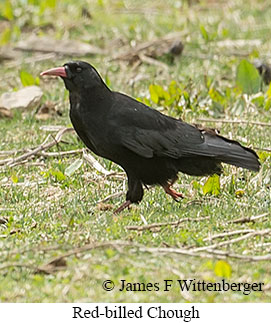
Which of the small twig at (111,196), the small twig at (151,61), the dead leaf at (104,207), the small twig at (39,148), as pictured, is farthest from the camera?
the small twig at (151,61)

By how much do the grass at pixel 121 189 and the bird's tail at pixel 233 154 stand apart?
0.27 m

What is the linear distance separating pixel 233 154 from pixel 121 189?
1.02 meters

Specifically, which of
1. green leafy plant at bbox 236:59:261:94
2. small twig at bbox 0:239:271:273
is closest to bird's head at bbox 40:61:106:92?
small twig at bbox 0:239:271:273

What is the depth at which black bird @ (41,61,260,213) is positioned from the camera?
6.01 meters

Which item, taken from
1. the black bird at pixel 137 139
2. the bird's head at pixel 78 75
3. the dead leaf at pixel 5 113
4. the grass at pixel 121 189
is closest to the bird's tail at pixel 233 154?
the black bird at pixel 137 139

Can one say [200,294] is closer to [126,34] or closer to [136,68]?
[136,68]

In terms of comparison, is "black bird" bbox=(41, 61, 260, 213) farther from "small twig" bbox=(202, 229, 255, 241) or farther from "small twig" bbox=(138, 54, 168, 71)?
"small twig" bbox=(138, 54, 168, 71)

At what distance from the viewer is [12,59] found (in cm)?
1077

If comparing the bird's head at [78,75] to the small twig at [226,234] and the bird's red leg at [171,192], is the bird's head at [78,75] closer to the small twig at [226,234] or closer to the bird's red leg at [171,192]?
the bird's red leg at [171,192]

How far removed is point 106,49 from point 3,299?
21.7 feet

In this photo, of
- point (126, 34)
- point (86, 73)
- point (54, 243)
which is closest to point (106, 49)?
point (126, 34)

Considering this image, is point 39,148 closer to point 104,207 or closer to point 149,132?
point 104,207

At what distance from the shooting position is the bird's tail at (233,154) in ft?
20.3

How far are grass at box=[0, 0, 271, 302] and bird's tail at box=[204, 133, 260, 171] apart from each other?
10.8 inches
